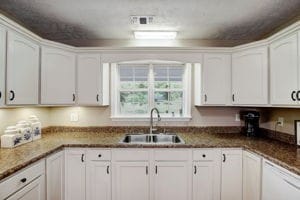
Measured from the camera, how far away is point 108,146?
2.47 metres

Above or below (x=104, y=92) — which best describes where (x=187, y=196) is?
below

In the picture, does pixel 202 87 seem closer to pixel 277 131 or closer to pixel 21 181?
Answer: pixel 277 131

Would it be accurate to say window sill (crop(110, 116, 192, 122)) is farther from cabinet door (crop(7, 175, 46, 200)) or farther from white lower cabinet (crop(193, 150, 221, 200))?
cabinet door (crop(7, 175, 46, 200))

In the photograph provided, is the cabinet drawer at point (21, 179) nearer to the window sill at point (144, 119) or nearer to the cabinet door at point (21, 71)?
the cabinet door at point (21, 71)

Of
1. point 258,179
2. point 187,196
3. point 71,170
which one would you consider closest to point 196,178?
point 187,196

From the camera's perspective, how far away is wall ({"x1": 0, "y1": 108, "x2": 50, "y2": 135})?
235 centimetres

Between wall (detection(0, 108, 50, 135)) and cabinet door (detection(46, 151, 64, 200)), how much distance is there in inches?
24.6

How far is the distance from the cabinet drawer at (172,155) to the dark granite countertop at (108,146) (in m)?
0.06

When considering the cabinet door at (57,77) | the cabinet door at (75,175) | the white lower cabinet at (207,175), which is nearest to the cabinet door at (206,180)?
the white lower cabinet at (207,175)

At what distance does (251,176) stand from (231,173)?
237mm

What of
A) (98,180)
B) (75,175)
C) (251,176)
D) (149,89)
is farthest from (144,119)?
(251,176)

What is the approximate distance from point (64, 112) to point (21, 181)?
1.70m

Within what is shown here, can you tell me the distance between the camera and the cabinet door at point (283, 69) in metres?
2.05

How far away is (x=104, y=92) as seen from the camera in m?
3.08
